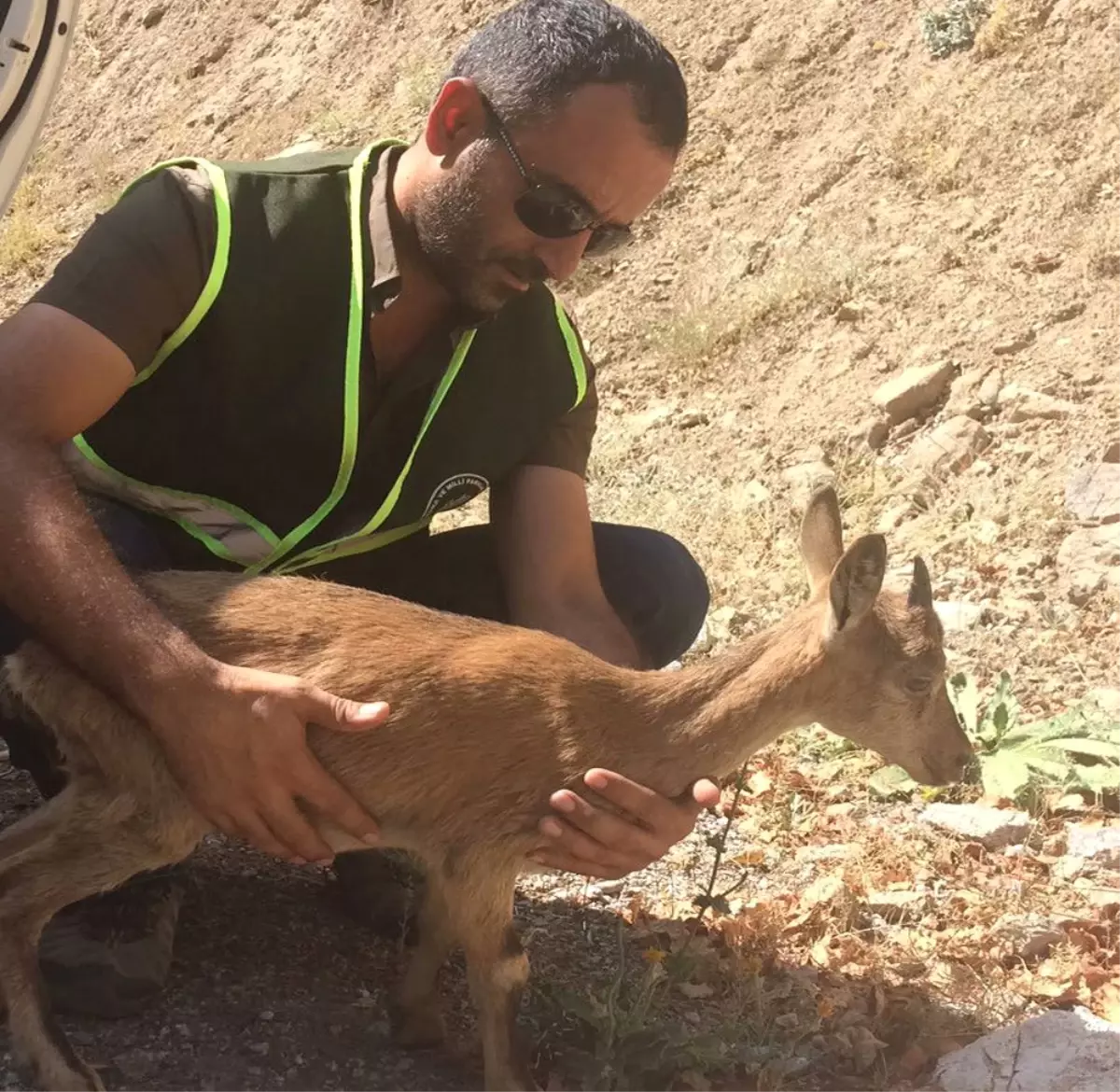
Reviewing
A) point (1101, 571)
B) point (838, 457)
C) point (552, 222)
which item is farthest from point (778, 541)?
point (552, 222)

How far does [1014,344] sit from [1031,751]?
333 centimetres

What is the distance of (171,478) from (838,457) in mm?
4708

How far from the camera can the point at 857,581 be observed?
4074 mm

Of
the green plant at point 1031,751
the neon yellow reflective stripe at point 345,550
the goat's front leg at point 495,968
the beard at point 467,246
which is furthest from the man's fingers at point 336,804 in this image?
the green plant at point 1031,751

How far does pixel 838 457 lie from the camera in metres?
8.08

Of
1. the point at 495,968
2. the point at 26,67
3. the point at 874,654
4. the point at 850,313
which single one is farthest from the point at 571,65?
the point at 850,313

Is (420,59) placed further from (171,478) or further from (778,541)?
(171,478)

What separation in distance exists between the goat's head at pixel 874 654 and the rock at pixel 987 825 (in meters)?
0.79

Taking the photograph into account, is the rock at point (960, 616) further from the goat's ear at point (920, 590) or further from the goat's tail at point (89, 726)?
the goat's tail at point (89, 726)

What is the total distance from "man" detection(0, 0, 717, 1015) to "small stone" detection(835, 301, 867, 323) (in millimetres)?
4581

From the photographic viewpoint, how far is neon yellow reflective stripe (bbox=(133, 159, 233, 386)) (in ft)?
12.9

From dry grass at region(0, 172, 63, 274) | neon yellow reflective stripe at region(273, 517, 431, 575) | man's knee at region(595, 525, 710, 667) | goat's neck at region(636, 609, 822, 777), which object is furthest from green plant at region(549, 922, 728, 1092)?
dry grass at region(0, 172, 63, 274)

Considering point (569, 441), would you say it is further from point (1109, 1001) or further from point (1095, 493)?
point (1095, 493)

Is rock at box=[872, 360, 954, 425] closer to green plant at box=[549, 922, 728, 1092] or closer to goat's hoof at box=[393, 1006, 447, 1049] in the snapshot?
green plant at box=[549, 922, 728, 1092]
